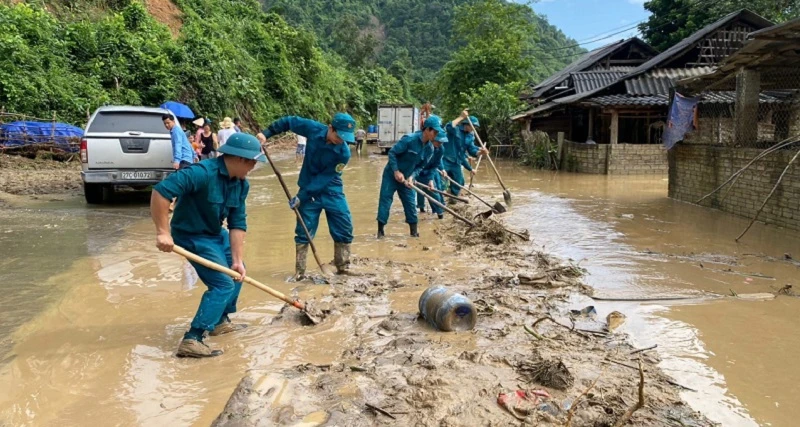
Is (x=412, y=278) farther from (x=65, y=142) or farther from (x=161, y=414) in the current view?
(x=65, y=142)

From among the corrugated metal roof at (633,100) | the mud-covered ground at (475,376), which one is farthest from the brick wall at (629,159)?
the mud-covered ground at (475,376)

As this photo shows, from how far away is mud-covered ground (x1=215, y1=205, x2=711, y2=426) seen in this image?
295 cm

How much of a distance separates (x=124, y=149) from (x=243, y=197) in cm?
630

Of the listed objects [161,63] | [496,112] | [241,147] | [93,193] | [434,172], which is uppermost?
[161,63]

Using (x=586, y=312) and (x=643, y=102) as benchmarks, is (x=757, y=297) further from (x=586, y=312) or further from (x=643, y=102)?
(x=643, y=102)

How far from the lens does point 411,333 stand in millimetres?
4293

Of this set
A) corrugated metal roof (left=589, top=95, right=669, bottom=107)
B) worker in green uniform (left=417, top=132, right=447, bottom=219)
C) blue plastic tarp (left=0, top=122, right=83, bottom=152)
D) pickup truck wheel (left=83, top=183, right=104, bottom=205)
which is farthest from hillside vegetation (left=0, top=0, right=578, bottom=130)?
corrugated metal roof (left=589, top=95, right=669, bottom=107)

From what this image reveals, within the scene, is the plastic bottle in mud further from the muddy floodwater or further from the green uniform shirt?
the green uniform shirt

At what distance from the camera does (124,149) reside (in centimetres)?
945

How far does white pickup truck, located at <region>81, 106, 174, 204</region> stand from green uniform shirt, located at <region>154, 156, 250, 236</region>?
603cm

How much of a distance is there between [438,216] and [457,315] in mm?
5787

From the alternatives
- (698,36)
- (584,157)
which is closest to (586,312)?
(584,157)

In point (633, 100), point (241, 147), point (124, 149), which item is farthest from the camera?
point (633, 100)

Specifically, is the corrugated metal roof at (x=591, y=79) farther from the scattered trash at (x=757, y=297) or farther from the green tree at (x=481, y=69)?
the scattered trash at (x=757, y=297)
